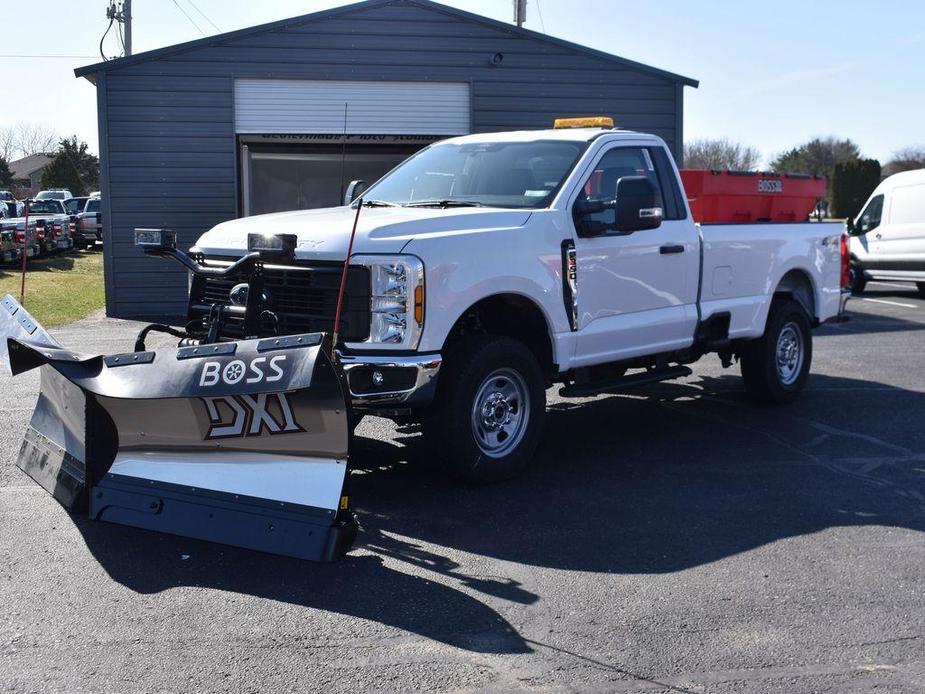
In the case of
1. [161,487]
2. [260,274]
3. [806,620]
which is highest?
[260,274]

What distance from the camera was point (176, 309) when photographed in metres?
17.8

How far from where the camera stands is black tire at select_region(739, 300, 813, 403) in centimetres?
949

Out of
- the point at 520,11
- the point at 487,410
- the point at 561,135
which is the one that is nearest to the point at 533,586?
the point at 487,410

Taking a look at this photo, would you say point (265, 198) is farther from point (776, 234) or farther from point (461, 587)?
point (461, 587)

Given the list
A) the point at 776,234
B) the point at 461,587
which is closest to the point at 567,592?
the point at 461,587

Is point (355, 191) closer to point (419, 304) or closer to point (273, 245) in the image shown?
point (273, 245)

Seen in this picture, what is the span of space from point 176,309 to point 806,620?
14.6m

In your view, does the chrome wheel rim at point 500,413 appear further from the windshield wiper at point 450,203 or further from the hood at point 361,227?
the windshield wiper at point 450,203

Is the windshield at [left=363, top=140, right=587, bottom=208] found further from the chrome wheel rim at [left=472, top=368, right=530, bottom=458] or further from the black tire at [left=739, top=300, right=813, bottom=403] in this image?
the black tire at [left=739, top=300, right=813, bottom=403]

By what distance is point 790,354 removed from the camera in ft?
32.2

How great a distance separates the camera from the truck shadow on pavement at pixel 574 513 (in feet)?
16.7

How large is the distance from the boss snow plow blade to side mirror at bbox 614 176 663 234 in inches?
115

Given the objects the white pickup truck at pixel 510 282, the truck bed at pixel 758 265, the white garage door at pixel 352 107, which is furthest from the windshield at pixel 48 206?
the truck bed at pixel 758 265

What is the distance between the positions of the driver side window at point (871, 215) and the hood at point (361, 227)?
15.8 metres
